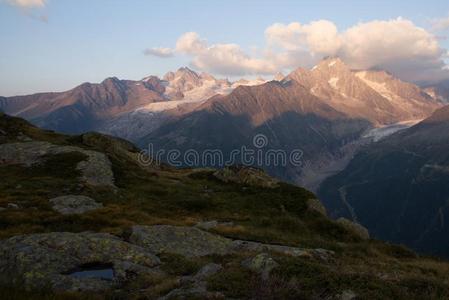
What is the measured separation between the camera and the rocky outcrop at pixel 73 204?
111ft

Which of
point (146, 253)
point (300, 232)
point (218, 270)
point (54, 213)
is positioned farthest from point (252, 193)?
point (218, 270)

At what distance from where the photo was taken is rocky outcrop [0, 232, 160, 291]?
55.2 feet

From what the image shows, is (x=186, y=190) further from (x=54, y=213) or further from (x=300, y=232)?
(x=54, y=213)

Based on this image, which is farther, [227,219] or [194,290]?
[227,219]

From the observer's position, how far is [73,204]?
117 ft

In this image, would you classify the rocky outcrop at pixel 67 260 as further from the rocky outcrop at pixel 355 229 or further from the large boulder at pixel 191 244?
the rocky outcrop at pixel 355 229

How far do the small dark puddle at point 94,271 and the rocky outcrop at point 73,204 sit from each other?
14206 mm

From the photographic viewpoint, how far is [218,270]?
17.7 meters

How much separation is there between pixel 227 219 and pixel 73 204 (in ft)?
43.5

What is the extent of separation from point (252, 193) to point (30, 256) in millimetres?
34791

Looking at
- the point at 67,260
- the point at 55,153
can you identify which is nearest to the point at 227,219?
the point at 67,260

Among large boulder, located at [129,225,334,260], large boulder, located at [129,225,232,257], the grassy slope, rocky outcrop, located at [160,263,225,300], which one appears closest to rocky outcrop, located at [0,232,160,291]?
the grassy slope

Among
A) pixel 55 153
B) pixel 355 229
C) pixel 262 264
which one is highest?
pixel 55 153

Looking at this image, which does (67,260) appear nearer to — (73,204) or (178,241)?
(178,241)
